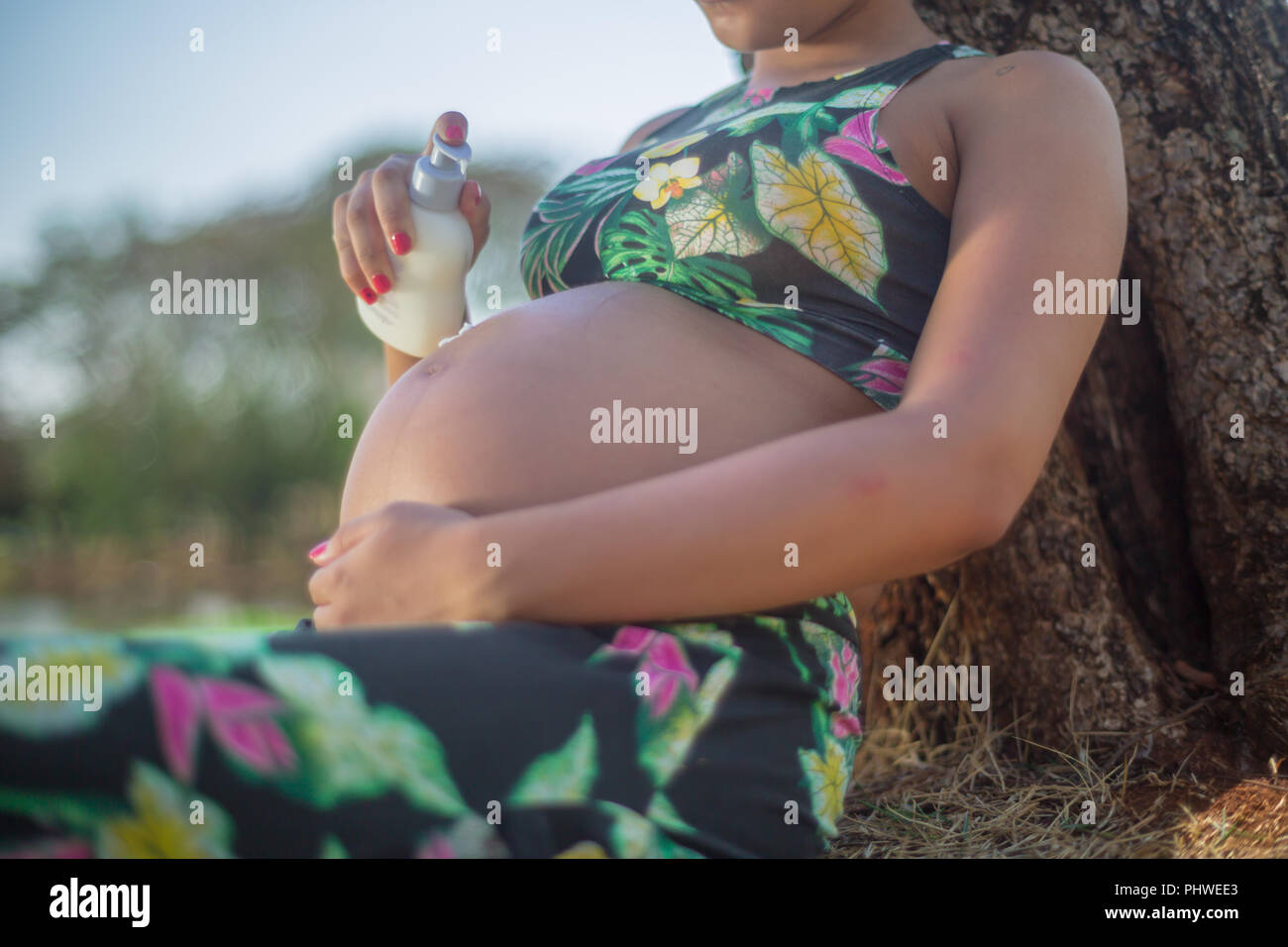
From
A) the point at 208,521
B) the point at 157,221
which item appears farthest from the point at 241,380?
the point at 157,221

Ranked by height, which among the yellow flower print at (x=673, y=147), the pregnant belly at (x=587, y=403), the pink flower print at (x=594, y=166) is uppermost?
the pink flower print at (x=594, y=166)

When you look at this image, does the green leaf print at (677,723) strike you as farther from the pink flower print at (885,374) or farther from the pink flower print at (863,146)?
the pink flower print at (863,146)

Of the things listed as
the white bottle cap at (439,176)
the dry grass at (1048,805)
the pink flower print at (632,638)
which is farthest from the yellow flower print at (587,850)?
the white bottle cap at (439,176)

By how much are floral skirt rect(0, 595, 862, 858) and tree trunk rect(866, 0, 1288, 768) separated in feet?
1.93

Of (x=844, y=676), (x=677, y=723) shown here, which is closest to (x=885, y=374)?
(x=844, y=676)

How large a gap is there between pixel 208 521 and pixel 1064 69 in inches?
429

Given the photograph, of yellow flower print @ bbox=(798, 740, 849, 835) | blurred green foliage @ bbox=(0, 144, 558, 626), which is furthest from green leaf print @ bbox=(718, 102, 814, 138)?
blurred green foliage @ bbox=(0, 144, 558, 626)

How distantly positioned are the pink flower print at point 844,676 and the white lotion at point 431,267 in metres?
0.58

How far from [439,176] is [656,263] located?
0.28 m

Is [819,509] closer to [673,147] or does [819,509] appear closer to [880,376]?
[880,376]

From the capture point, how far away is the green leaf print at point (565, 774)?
1.88 feet

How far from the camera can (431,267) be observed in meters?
1.00

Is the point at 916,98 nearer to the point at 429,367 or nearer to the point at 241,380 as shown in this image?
the point at 429,367

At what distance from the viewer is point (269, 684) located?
1.77ft
